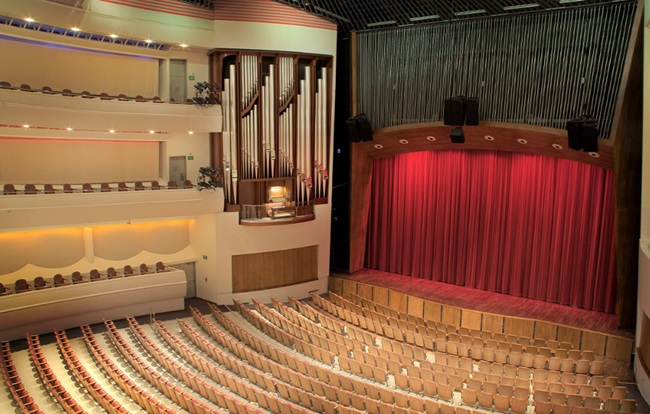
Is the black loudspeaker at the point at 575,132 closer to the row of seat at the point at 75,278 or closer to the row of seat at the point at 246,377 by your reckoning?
the row of seat at the point at 246,377

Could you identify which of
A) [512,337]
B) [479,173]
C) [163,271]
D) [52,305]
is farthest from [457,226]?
[52,305]

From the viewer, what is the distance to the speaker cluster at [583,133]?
362 inches

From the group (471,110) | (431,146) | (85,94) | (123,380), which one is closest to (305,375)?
(123,380)

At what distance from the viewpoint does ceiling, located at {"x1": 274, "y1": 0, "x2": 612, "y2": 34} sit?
10.2 meters

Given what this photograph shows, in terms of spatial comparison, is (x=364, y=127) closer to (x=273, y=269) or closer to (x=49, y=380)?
(x=273, y=269)

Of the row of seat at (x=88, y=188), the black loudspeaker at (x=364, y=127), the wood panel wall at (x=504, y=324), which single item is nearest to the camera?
the wood panel wall at (x=504, y=324)

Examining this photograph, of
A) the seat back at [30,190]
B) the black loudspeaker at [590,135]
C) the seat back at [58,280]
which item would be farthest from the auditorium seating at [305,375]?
the black loudspeaker at [590,135]

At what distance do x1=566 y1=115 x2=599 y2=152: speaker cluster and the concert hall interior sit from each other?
1.4 inches

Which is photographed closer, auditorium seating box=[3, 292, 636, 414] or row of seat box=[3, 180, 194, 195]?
auditorium seating box=[3, 292, 636, 414]

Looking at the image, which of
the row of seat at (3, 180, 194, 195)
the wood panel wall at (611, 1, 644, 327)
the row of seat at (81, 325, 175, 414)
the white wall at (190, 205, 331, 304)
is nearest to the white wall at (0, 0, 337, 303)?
the white wall at (190, 205, 331, 304)

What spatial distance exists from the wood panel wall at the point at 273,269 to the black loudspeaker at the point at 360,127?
2647 millimetres

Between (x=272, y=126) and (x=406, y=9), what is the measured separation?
3.38 metres

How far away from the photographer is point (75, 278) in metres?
11.0

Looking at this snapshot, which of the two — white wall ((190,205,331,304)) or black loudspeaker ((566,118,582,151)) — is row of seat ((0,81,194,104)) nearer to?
white wall ((190,205,331,304))
